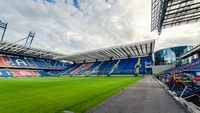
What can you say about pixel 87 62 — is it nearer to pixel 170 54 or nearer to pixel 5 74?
pixel 5 74

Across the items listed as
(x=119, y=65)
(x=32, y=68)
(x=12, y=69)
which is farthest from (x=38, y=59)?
(x=119, y=65)

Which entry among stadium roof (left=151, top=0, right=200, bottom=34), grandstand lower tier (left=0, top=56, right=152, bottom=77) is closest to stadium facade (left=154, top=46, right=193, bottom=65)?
grandstand lower tier (left=0, top=56, right=152, bottom=77)

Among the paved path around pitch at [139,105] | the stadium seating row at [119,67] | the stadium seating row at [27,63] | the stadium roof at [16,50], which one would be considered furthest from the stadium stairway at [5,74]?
the paved path around pitch at [139,105]

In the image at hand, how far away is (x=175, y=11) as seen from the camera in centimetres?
1440

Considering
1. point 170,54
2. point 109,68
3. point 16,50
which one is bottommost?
point 109,68

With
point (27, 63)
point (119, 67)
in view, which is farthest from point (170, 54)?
point (27, 63)

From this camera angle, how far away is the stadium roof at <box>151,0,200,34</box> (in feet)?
42.6

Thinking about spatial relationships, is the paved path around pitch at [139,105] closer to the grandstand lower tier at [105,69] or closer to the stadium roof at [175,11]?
the stadium roof at [175,11]

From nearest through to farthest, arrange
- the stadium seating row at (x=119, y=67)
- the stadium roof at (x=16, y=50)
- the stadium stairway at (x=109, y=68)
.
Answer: the stadium roof at (x=16, y=50) → the stadium seating row at (x=119, y=67) → the stadium stairway at (x=109, y=68)

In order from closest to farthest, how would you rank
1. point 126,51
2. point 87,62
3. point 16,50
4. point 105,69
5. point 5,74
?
point 5,74 → point 126,51 → point 16,50 → point 105,69 → point 87,62

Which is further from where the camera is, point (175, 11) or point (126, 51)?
point (126, 51)

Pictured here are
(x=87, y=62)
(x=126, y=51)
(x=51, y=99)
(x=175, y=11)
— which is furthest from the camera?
(x=87, y=62)

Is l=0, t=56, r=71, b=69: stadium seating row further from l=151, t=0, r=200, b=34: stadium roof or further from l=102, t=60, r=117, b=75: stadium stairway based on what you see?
l=151, t=0, r=200, b=34: stadium roof

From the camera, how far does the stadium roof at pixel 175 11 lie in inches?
512
